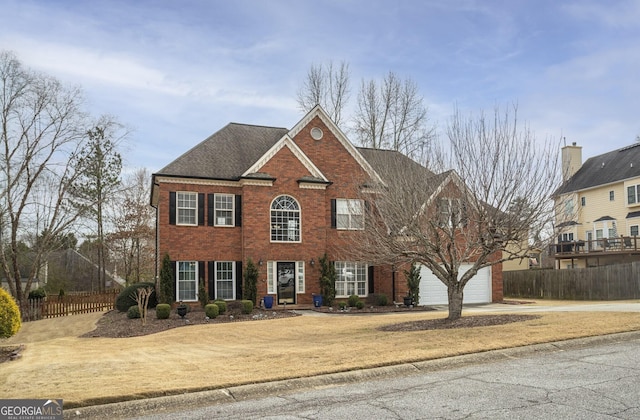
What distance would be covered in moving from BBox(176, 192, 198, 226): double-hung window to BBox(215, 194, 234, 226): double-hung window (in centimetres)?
98

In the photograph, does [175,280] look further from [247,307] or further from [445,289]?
[445,289]

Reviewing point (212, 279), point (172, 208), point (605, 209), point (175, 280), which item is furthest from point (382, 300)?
point (605, 209)

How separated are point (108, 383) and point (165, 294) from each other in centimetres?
1548

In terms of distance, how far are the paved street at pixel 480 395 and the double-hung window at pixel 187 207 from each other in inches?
681

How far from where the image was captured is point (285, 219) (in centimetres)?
2594

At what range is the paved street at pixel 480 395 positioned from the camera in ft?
21.1

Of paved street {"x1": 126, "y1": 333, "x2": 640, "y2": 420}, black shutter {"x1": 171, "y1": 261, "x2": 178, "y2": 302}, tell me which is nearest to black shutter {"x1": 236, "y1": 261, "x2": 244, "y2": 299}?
black shutter {"x1": 171, "y1": 261, "x2": 178, "y2": 302}

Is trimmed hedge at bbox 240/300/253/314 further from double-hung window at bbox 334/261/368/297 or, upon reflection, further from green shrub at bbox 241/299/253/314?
double-hung window at bbox 334/261/368/297

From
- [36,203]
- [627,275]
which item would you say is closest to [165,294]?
[36,203]

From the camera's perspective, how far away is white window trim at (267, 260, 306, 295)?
25.4 m

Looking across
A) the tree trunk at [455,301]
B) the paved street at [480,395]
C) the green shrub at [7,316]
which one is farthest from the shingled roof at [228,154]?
the paved street at [480,395]

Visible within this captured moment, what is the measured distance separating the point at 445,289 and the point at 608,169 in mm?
21658

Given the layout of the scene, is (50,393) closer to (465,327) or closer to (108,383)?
(108,383)

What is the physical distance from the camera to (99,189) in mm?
40062
